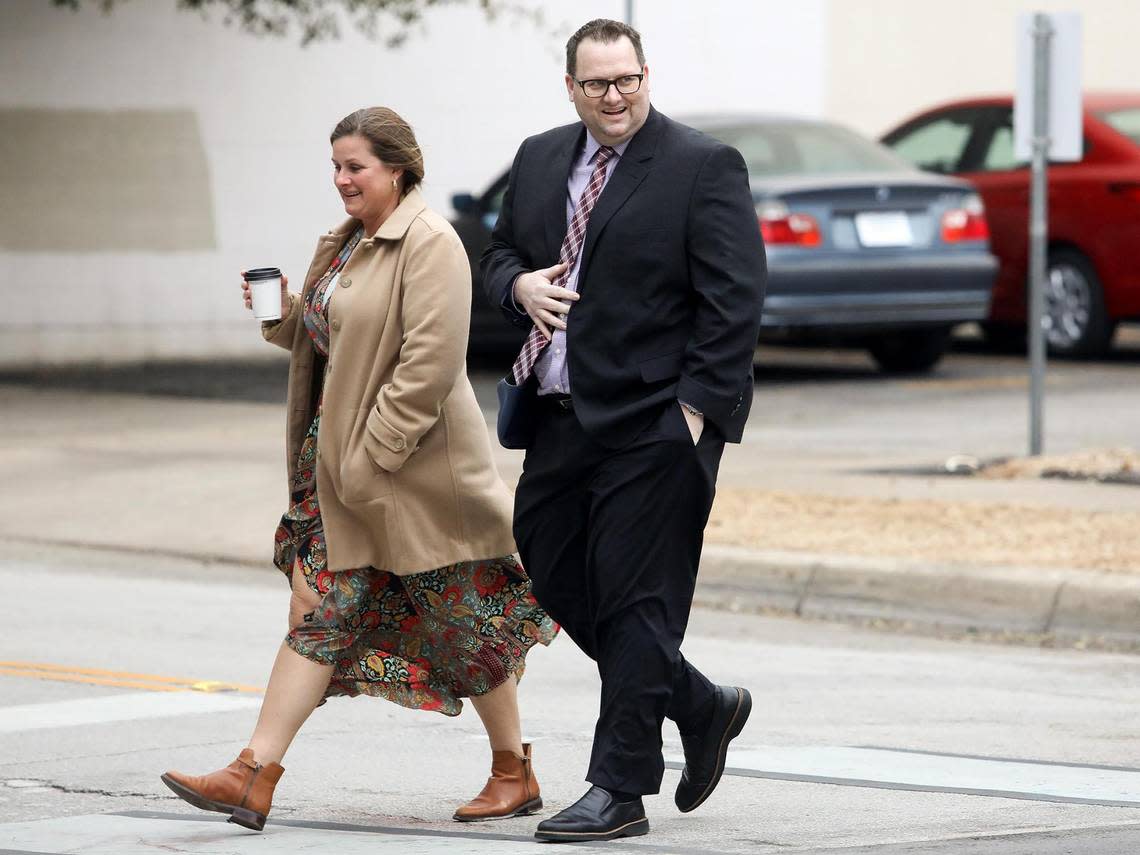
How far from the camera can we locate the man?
16.8 ft

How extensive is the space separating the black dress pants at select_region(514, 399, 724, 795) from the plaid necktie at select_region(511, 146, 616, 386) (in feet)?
0.42

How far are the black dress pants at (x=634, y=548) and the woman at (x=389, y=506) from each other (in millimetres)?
264

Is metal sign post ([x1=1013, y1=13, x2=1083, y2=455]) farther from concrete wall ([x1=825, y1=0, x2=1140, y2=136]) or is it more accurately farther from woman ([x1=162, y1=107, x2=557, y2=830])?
concrete wall ([x1=825, y1=0, x2=1140, y2=136])

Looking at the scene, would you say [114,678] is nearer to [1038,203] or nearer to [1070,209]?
[1038,203]

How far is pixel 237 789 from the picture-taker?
525cm

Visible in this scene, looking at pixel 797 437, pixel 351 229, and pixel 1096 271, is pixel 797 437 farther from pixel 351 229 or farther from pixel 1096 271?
pixel 351 229

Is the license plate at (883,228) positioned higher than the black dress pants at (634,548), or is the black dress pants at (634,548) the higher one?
the black dress pants at (634,548)

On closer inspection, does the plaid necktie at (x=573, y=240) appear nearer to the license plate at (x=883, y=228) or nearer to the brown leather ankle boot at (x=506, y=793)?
the brown leather ankle boot at (x=506, y=793)

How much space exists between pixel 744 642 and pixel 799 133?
8.07m

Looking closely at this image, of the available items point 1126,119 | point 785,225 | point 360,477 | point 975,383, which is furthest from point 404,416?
point 1126,119

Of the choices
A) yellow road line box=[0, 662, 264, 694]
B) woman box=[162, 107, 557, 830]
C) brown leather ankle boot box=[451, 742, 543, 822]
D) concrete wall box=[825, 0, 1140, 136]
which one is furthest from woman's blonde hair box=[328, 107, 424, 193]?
concrete wall box=[825, 0, 1140, 136]

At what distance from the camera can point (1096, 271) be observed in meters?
15.9

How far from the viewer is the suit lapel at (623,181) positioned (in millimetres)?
5172

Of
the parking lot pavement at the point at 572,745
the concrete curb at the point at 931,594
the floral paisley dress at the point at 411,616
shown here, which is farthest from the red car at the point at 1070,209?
the floral paisley dress at the point at 411,616
